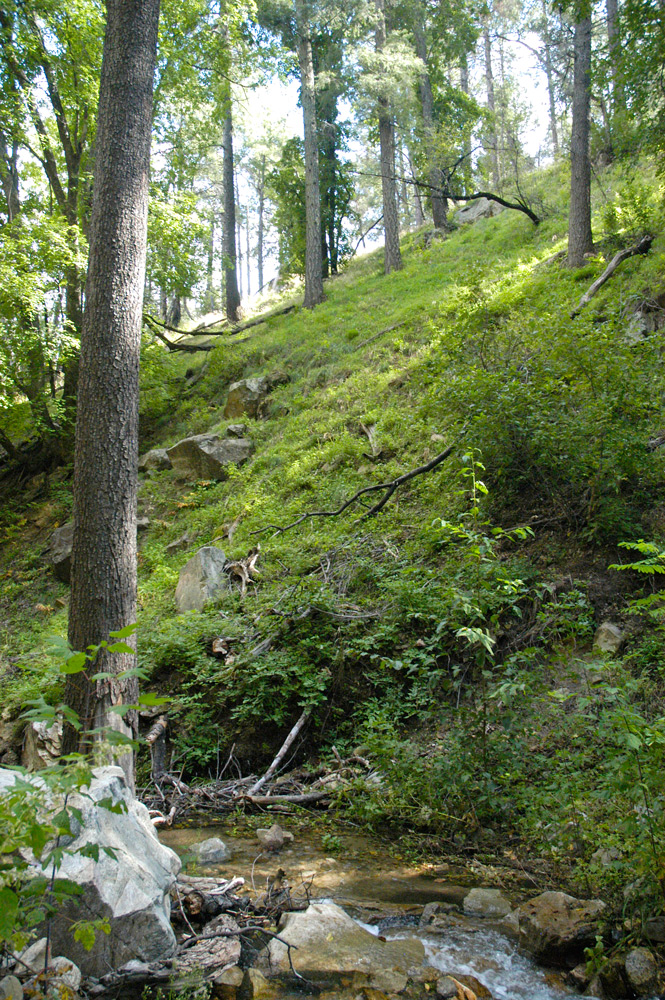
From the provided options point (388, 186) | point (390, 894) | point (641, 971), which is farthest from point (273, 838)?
point (388, 186)

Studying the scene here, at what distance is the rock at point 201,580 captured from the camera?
7988 mm

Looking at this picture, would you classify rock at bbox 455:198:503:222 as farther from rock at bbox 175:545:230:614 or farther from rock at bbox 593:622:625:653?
rock at bbox 593:622:625:653

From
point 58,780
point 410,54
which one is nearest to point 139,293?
point 58,780

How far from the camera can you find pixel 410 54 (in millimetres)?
18547

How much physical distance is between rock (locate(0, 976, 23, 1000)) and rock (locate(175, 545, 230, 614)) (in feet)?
18.7

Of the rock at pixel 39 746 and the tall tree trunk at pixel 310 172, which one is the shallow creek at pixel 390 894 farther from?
the tall tree trunk at pixel 310 172

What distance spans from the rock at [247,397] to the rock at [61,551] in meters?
4.43

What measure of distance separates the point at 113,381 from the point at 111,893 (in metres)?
3.25

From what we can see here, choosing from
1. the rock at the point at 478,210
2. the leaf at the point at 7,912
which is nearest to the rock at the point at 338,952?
the leaf at the point at 7,912

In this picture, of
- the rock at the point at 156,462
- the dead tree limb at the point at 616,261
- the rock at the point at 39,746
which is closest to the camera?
the rock at the point at 39,746

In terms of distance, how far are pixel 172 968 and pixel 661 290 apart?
28.9ft

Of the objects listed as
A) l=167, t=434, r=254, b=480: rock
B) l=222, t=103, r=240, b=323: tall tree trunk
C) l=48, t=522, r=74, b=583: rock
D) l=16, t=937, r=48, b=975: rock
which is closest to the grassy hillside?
l=48, t=522, r=74, b=583: rock

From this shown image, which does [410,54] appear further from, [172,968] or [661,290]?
[172,968]

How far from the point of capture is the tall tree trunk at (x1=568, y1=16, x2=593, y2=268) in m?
11.1
